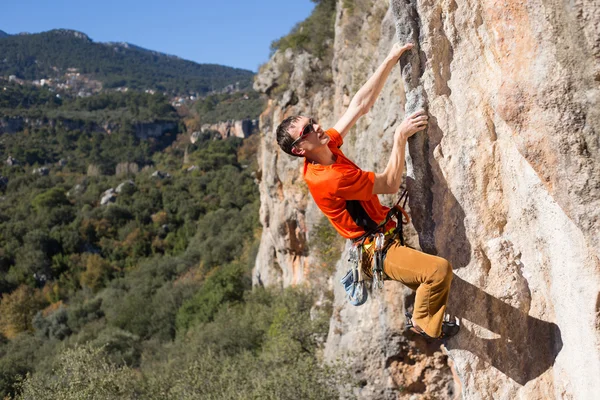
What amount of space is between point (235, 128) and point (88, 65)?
319 feet

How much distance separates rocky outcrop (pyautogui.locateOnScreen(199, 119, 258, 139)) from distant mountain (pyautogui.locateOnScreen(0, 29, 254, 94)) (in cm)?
5098

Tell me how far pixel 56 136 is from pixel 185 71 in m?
112

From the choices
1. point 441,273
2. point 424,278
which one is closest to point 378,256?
point 424,278

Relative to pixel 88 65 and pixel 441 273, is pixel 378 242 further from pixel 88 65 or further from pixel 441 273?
pixel 88 65

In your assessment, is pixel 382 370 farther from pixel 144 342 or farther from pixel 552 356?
pixel 144 342

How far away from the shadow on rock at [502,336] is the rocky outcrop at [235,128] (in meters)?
73.6

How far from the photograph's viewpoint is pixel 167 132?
95.2 meters

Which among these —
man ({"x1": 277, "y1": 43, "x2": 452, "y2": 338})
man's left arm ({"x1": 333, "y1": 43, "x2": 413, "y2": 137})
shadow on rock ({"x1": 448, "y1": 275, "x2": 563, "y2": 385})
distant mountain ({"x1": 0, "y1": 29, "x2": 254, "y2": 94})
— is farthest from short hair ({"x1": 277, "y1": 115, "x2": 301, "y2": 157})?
distant mountain ({"x1": 0, "y1": 29, "x2": 254, "y2": 94})

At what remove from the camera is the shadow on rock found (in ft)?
13.2

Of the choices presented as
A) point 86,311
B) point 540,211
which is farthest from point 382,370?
point 86,311

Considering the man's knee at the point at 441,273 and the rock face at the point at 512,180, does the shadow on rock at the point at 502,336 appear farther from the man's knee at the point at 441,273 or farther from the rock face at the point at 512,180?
the man's knee at the point at 441,273

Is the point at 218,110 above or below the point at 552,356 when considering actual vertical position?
above

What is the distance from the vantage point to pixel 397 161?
3822mm

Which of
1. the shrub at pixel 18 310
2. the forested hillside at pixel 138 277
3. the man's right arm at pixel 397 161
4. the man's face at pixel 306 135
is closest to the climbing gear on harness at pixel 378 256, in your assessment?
the man's right arm at pixel 397 161
